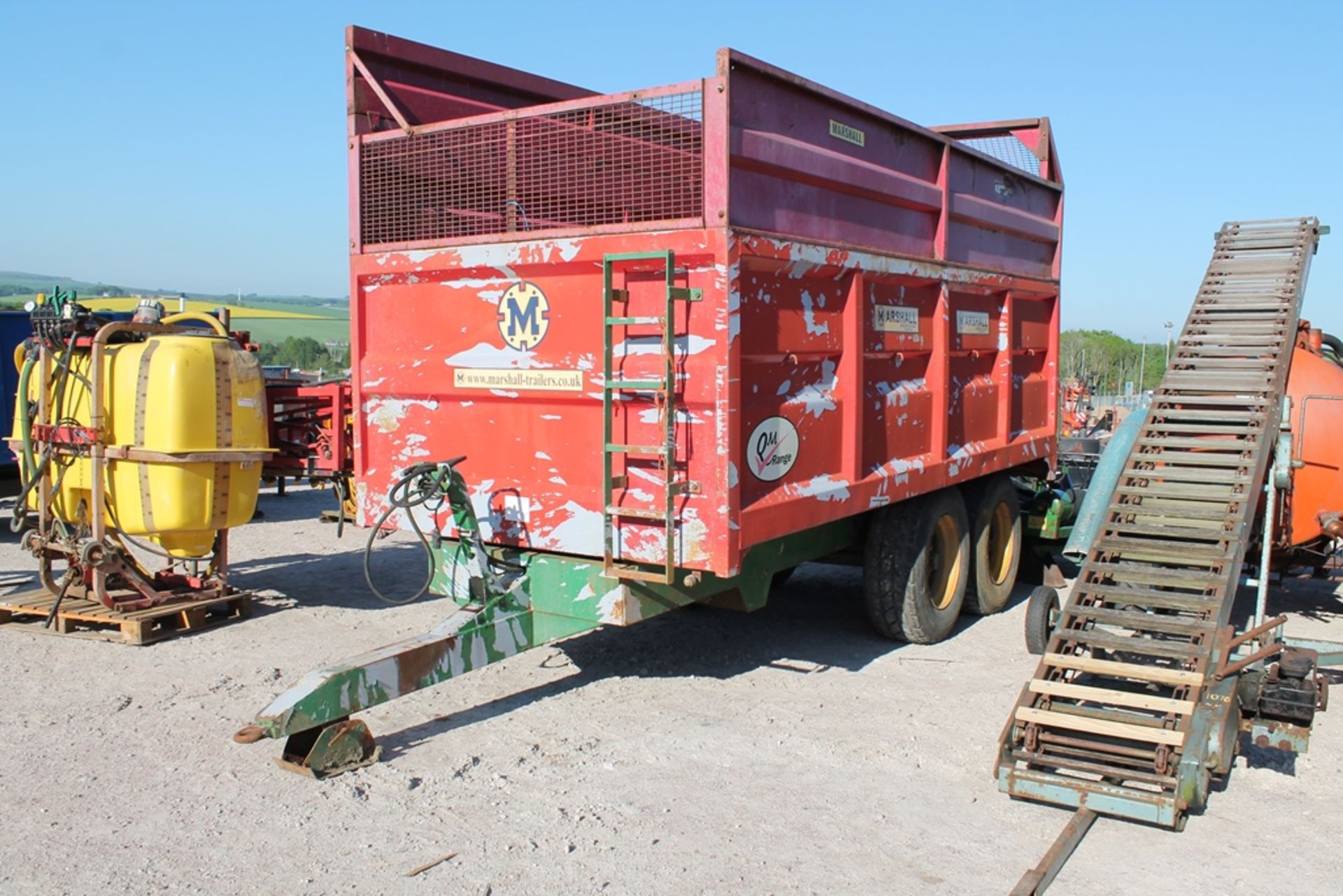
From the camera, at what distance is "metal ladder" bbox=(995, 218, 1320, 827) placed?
432 centimetres

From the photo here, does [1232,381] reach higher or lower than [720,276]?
lower

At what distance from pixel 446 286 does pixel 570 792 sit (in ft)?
8.25

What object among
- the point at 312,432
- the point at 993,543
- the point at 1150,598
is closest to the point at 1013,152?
the point at 993,543

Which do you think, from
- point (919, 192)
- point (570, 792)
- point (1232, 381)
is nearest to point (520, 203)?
point (919, 192)

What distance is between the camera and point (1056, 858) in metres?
3.80

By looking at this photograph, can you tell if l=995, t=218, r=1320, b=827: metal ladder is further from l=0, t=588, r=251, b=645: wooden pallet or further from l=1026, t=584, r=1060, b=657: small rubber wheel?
l=0, t=588, r=251, b=645: wooden pallet

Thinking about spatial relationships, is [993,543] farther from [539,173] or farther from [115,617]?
[115,617]

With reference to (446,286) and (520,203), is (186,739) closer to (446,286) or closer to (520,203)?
(446,286)

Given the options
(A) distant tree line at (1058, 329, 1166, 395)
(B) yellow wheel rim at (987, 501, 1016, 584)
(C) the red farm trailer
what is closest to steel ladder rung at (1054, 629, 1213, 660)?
(C) the red farm trailer

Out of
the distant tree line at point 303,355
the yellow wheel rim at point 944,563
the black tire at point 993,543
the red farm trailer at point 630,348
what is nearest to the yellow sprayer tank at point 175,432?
the red farm trailer at point 630,348

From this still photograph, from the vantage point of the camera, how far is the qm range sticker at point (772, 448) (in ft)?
16.2

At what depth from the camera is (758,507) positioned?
16.3ft

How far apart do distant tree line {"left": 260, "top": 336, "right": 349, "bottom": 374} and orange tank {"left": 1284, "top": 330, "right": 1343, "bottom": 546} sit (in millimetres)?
36083

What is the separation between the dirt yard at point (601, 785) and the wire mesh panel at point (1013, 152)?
3.81m
